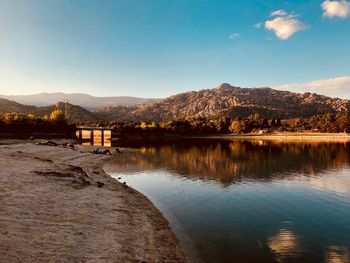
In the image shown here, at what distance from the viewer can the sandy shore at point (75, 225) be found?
19078 mm

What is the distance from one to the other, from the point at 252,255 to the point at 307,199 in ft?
74.0

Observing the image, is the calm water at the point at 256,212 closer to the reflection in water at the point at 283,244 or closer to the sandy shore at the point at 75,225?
the reflection in water at the point at 283,244

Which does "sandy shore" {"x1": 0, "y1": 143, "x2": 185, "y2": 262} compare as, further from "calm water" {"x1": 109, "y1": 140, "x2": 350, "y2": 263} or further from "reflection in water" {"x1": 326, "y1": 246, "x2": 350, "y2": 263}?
"reflection in water" {"x1": 326, "y1": 246, "x2": 350, "y2": 263}

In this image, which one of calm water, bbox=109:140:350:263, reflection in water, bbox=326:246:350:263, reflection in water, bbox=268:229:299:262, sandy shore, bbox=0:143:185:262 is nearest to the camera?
sandy shore, bbox=0:143:185:262

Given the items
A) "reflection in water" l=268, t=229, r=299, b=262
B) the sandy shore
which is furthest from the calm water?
the sandy shore

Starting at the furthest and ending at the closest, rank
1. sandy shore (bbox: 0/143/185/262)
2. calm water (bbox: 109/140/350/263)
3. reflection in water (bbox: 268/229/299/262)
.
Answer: calm water (bbox: 109/140/350/263) → reflection in water (bbox: 268/229/299/262) → sandy shore (bbox: 0/143/185/262)

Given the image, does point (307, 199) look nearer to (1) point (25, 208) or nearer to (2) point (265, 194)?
(2) point (265, 194)

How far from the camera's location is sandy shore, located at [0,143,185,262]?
19.1 meters

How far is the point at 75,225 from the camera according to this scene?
2425cm

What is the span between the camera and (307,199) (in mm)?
43000

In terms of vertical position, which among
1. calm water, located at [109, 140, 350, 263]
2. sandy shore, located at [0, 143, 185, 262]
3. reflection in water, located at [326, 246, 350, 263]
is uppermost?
sandy shore, located at [0, 143, 185, 262]

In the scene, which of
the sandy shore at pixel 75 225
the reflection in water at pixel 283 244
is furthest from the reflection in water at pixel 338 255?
the sandy shore at pixel 75 225

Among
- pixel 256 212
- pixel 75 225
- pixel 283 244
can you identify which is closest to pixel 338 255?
pixel 283 244

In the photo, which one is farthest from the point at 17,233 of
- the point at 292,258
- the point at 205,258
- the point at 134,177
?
the point at 134,177
